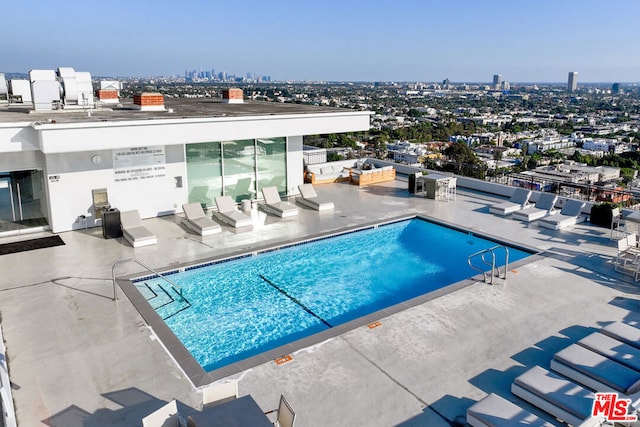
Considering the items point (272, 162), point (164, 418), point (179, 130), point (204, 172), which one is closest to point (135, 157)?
point (179, 130)

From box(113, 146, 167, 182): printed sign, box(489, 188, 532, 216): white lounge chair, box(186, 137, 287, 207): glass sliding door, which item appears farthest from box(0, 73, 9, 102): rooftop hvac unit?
box(489, 188, 532, 216): white lounge chair

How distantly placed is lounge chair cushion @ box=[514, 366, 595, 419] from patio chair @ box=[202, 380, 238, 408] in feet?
12.0

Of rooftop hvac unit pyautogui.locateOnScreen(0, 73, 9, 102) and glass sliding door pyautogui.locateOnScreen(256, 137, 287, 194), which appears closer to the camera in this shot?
glass sliding door pyautogui.locateOnScreen(256, 137, 287, 194)

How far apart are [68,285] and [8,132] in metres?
4.56

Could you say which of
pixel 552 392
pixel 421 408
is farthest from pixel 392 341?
pixel 552 392

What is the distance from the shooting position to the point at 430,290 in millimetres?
10320

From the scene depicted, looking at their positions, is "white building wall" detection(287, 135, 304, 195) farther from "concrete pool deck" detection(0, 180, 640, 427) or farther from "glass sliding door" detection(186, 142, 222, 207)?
"concrete pool deck" detection(0, 180, 640, 427)

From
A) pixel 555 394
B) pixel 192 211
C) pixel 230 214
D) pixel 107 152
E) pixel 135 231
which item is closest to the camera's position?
pixel 555 394

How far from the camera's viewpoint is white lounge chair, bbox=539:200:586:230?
13.8 m

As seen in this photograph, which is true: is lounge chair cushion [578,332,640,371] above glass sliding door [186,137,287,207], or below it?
below

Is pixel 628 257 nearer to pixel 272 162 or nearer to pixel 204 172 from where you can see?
pixel 272 162

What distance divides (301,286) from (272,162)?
7.40 m

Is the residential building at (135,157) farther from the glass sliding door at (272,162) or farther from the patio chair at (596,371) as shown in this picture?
the patio chair at (596,371)

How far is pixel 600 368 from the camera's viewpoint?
6.43 metres
